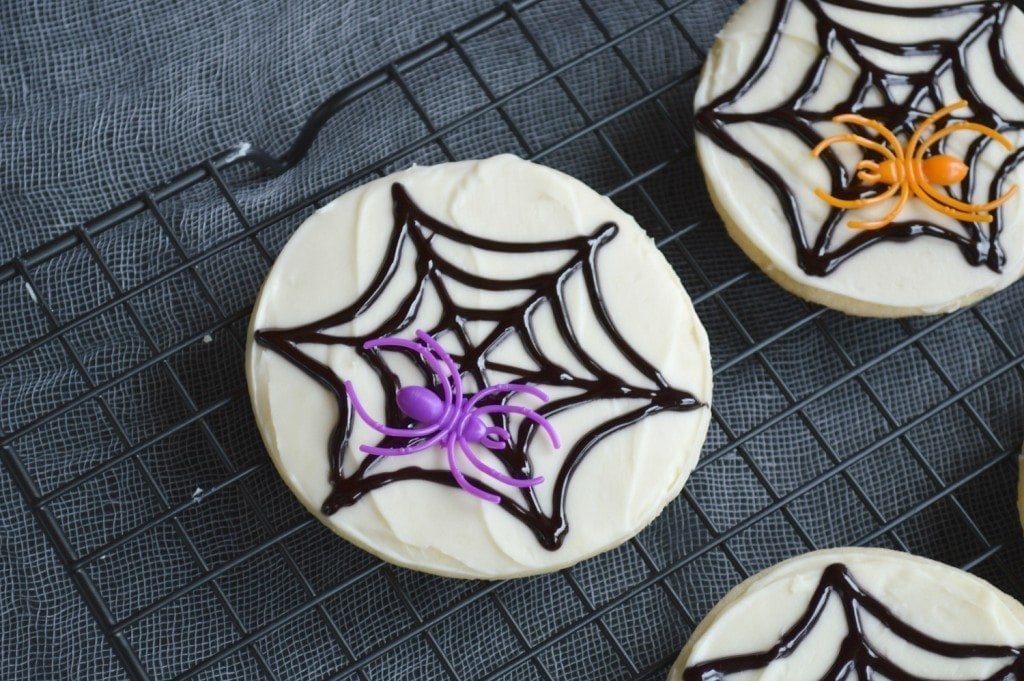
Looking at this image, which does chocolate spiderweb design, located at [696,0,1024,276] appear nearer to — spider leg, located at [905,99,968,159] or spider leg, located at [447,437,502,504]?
spider leg, located at [905,99,968,159]

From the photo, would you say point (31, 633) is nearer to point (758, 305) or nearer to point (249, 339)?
point (249, 339)

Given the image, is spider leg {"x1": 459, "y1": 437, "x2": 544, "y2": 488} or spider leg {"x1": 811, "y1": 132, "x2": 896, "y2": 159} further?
spider leg {"x1": 811, "y1": 132, "x2": 896, "y2": 159}

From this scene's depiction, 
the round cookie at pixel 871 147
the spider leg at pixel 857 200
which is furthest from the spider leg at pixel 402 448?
the spider leg at pixel 857 200

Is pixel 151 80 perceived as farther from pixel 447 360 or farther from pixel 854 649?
pixel 854 649

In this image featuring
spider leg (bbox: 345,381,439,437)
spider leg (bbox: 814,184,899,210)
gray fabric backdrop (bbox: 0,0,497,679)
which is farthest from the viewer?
gray fabric backdrop (bbox: 0,0,497,679)

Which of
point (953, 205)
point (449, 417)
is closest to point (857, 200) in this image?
point (953, 205)

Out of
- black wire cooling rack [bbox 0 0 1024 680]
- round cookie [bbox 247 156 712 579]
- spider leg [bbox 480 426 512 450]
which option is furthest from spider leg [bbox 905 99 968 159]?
spider leg [bbox 480 426 512 450]

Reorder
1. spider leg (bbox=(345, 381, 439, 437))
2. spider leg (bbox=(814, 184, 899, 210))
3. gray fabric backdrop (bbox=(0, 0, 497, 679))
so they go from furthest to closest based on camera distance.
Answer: gray fabric backdrop (bbox=(0, 0, 497, 679))
spider leg (bbox=(814, 184, 899, 210))
spider leg (bbox=(345, 381, 439, 437))
